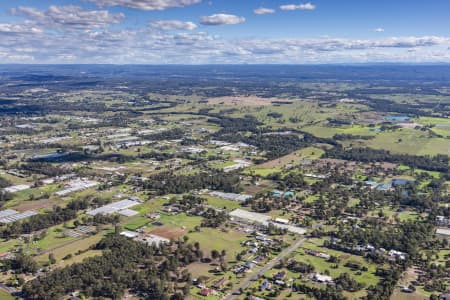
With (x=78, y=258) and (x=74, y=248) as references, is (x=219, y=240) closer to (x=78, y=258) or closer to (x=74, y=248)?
(x=78, y=258)

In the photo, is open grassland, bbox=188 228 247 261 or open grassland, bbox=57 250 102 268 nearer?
open grassland, bbox=57 250 102 268

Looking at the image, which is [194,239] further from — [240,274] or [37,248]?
[37,248]

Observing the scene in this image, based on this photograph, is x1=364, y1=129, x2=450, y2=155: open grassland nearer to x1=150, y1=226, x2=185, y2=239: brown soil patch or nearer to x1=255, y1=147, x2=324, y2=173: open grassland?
x1=255, y1=147, x2=324, y2=173: open grassland

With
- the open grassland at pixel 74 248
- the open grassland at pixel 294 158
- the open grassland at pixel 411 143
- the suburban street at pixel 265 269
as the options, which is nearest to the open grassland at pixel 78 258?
the open grassland at pixel 74 248

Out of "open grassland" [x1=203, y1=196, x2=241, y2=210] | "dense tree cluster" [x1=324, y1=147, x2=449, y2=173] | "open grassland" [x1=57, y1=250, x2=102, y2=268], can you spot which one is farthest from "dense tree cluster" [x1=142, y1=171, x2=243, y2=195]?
"dense tree cluster" [x1=324, y1=147, x2=449, y2=173]

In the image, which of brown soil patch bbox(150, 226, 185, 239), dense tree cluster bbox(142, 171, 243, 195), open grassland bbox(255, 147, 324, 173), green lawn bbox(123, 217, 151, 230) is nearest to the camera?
brown soil patch bbox(150, 226, 185, 239)

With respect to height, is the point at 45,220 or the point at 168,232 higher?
the point at 45,220

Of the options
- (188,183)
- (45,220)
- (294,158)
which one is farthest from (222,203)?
(294,158)

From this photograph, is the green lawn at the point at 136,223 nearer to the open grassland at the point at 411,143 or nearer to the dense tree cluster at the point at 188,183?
the dense tree cluster at the point at 188,183
